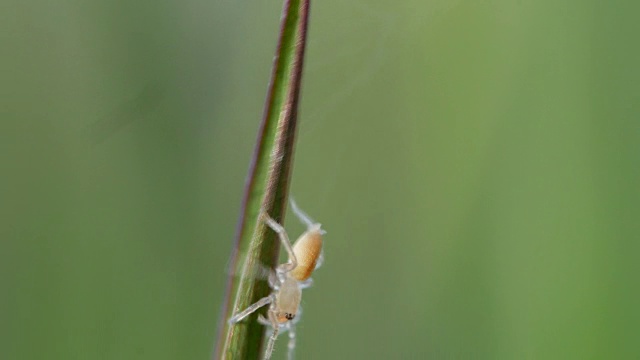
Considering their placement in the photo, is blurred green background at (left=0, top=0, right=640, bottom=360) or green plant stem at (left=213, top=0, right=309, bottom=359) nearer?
green plant stem at (left=213, top=0, right=309, bottom=359)

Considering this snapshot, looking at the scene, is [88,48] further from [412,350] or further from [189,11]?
[412,350]

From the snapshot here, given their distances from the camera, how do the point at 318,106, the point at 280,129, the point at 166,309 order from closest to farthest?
the point at 280,129, the point at 166,309, the point at 318,106

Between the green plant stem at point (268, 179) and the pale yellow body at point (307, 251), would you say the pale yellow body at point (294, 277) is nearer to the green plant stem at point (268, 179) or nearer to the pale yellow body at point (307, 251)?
the pale yellow body at point (307, 251)

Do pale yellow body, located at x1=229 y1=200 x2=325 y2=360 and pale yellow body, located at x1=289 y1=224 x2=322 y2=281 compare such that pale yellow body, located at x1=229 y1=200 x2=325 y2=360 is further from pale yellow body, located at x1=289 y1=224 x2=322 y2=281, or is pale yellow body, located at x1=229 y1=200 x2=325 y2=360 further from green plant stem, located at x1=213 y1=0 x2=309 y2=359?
green plant stem, located at x1=213 y1=0 x2=309 y2=359

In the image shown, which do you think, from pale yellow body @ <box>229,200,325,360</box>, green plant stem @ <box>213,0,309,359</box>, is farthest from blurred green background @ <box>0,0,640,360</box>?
green plant stem @ <box>213,0,309,359</box>

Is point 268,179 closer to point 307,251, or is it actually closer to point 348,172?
point 307,251

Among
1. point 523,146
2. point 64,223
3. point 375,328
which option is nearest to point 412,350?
point 375,328

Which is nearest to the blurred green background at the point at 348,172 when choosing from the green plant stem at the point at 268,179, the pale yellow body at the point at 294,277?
the pale yellow body at the point at 294,277

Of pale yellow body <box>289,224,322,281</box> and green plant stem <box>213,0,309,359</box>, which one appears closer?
green plant stem <box>213,0,309,359</box>

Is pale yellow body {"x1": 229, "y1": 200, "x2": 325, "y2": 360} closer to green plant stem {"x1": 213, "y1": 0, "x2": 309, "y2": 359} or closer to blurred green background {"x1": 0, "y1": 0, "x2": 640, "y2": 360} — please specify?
blurred green background {"x1": 0, "y1": 0, "x2": 640, "y2": 360}
